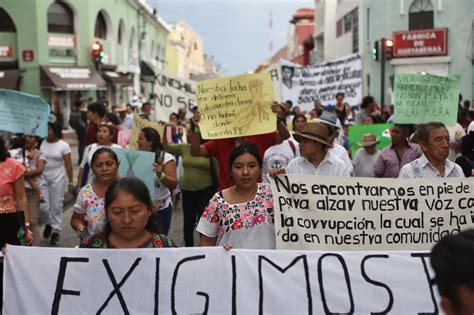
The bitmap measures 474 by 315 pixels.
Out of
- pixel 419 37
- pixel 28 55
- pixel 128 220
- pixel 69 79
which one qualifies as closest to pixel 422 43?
pixel 419 37

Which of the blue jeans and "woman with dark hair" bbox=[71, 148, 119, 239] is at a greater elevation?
"woman with dark hair" bbox=[71, 148, 119, 239]

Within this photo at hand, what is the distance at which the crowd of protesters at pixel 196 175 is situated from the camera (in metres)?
4.01

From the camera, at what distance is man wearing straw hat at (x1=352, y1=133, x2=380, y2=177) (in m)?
7.84

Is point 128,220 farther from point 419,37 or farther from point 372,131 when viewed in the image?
point 419,37

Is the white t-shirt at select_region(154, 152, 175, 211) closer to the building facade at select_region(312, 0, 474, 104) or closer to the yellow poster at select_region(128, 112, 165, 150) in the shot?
the yellow poster at select_region(128, 112, 165, 150)

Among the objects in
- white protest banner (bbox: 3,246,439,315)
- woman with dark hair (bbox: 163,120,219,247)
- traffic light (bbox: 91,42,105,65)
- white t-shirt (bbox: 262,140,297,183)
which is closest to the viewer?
white protest banner (bbox: 3,246,439,315)

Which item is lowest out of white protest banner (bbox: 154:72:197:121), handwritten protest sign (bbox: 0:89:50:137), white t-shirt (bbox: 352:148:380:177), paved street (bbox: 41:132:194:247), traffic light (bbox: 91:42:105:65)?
paved street (bbox: 41:132:194:247)

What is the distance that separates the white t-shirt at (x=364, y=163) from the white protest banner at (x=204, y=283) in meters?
3.76

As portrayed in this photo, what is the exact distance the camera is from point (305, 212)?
4.59 m

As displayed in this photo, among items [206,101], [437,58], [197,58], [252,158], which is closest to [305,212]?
[252,158]

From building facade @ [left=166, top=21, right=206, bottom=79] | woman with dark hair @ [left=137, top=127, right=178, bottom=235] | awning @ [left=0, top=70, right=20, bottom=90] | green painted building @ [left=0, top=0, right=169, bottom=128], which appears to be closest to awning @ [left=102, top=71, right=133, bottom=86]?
green painted building @ [left=0, top=0, right=169, bottom=128]

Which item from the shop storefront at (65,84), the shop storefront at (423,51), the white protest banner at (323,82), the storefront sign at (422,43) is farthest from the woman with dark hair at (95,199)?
the storefront sign at (422,43)

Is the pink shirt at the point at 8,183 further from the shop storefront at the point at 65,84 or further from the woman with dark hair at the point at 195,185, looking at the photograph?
the shop storefront at the point at 65,84

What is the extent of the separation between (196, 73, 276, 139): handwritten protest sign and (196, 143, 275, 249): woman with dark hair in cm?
199
